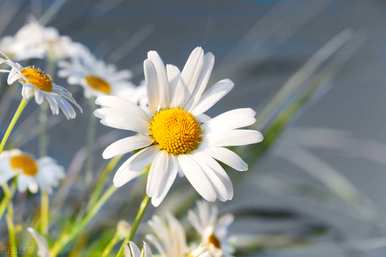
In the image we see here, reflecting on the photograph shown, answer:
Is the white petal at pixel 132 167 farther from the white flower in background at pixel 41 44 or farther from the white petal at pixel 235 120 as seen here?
the white flower in background at pixel 41 44

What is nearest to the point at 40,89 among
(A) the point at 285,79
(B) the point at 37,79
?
(B) the point at 37,79

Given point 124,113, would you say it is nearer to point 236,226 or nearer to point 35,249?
point 35,249

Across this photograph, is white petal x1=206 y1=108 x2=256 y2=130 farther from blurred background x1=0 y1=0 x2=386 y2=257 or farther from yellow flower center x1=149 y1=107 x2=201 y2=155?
blurred background x1=0 y1=0 x2=386 y2=257

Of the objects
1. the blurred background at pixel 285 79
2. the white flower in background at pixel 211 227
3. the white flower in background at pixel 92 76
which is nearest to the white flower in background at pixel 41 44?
the white flower in background at pixel 92 76

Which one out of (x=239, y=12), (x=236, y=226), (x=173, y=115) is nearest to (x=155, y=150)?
(x=173, y=115)

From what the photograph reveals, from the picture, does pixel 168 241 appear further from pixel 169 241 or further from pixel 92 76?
pixel 92 76

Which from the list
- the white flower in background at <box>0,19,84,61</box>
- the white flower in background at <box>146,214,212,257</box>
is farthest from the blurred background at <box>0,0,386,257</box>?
the white flower in background at <box>146,214,212,257</box>
